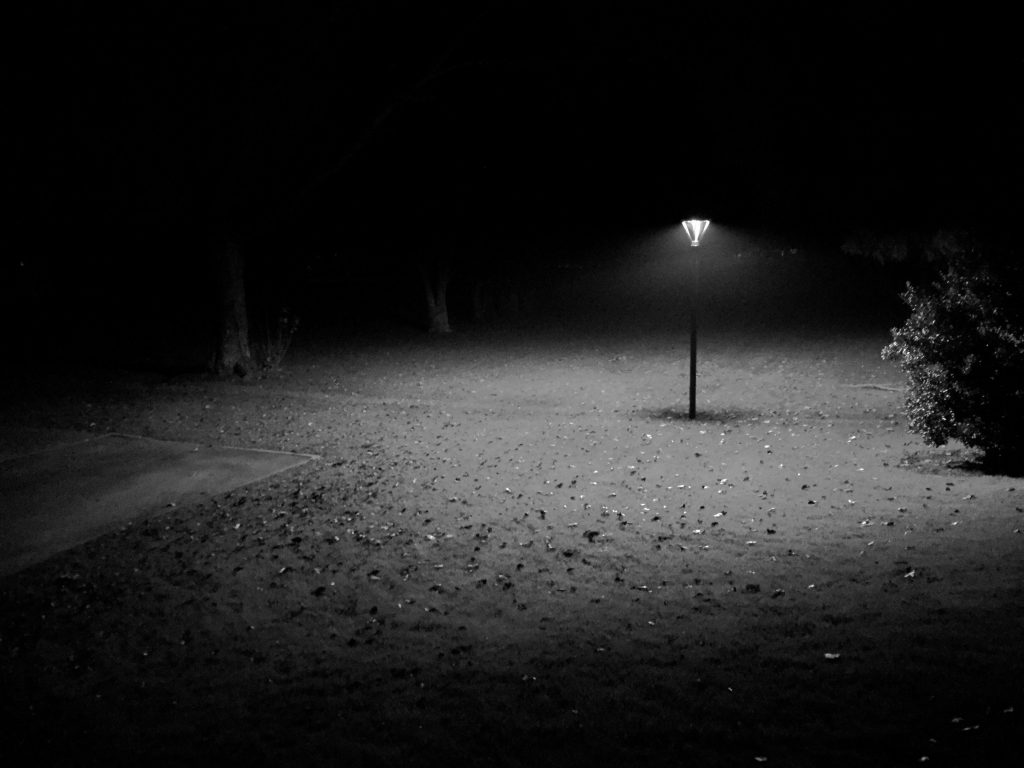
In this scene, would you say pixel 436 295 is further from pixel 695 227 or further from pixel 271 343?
pixel 695 227

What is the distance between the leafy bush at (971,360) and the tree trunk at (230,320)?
12608 mm

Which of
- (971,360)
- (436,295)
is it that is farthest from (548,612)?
(436,295)

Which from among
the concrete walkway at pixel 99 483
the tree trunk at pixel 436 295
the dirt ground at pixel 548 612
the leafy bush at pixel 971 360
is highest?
the tree trunk at pixel 436 295

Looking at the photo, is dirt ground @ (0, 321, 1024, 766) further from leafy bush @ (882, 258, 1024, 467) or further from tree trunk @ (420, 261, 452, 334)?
tree trunk @ (420, 261, 452, 334)

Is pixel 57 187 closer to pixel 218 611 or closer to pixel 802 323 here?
pixel 218 611

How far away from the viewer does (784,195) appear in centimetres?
1892

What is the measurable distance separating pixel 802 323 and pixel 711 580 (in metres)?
21.8

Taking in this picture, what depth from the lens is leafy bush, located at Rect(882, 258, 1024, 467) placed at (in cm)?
827

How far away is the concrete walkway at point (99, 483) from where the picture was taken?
7.27m

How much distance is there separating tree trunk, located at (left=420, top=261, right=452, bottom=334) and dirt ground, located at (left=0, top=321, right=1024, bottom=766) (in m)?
14.8

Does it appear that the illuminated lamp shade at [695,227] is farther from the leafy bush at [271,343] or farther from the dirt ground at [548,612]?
the leafy bush at [271,343]

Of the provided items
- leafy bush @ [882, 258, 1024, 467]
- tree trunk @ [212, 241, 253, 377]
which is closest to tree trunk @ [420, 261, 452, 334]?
tree trunk @ [212, 241, 253, 377]

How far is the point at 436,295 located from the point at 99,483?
17.6 metres

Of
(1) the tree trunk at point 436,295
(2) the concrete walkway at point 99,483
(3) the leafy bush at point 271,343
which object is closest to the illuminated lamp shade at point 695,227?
(2) the concrete walkway at point 99,483
